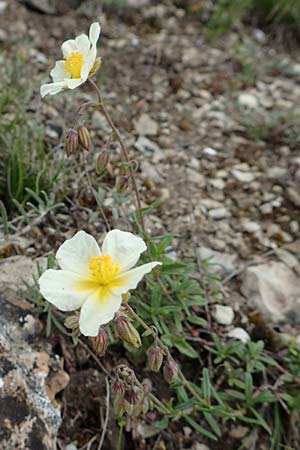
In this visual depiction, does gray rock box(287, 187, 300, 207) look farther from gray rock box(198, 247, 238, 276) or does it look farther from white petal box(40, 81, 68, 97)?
white petal box(40, 81, 68, 97)

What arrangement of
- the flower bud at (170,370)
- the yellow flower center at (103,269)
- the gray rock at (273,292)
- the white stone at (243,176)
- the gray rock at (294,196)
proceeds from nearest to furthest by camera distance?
the yellow flower center at (103,269) → the flower bud at (170,370) → the gray rock at (273,292) → the gray rock at (294,196) → the white stone at (243,176)

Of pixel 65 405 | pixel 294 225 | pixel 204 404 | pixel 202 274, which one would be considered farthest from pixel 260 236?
pixel 65 405

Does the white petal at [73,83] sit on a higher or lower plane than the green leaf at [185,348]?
higher

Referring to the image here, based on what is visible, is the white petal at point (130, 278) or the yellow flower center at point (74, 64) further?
the yellow flower center at point (74, 64)

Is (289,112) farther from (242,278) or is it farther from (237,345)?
(237,345)

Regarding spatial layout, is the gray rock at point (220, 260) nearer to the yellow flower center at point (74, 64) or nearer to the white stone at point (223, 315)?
the white stone at point (223, 315)

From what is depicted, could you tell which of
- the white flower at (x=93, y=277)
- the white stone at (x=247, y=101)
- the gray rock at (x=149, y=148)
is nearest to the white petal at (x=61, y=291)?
the white flower at (x=93, y=277)

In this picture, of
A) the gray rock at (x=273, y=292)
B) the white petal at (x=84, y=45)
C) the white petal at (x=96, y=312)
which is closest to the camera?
the white petal at (x=96, y=312)

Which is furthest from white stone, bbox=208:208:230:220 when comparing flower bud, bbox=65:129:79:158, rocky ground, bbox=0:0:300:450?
flower bud, bbox=65:129:79:158
